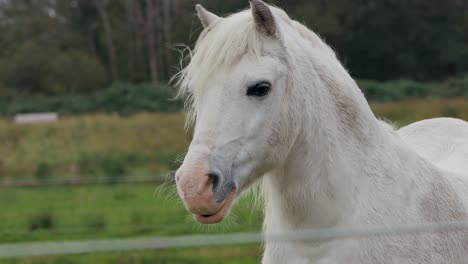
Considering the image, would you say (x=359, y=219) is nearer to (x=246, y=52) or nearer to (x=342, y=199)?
(x=342, y=199)

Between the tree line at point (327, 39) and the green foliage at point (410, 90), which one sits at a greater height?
the green foliage at point (410, 90)

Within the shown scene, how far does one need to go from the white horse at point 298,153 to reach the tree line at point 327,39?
3060 centimetres

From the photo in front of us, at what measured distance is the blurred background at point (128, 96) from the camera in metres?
10.1

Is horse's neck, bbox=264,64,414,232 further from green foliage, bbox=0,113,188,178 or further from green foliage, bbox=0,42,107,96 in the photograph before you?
green foliage, bbox=0,42,107,96

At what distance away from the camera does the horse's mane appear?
128 inches

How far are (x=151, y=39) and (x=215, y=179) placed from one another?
1410 inches

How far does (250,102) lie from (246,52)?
21 centimetres

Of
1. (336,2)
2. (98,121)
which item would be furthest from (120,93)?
(336,2)

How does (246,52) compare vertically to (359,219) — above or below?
above

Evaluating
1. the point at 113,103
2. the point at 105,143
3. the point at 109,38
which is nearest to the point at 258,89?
the point at 105,143

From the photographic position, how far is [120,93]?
97.5ft

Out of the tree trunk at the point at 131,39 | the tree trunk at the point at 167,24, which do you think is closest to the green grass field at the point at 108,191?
the tree trunk at the point at 167,24

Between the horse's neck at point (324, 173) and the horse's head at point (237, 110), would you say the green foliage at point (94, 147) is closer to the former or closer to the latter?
the horse's neck at point (324, 173)

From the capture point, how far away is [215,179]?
3.04 metres
